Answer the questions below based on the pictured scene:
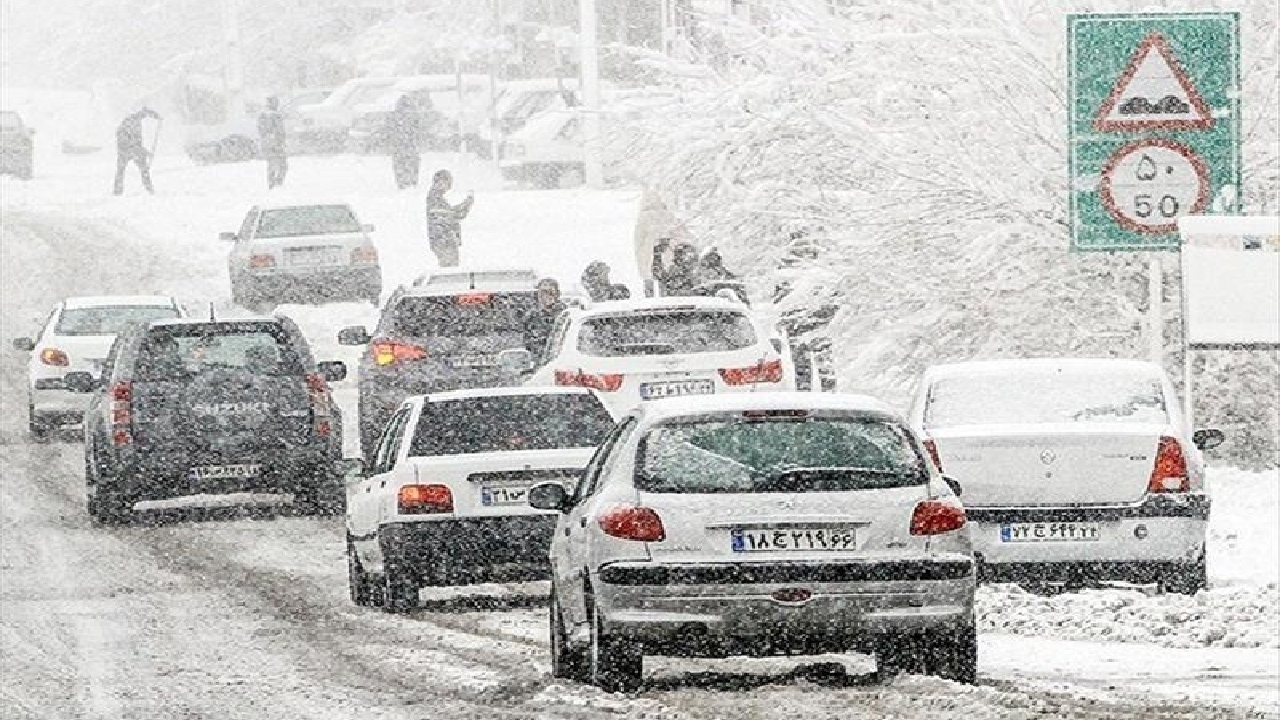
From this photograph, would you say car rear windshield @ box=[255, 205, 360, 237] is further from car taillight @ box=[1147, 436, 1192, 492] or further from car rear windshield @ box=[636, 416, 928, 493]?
car rear windshield @ box=[636, 416, 928, 493]

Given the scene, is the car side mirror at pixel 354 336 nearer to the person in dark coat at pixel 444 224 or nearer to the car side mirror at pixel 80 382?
the car side mirror at pixel 80 382

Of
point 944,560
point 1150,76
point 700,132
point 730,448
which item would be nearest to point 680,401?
point 730,448

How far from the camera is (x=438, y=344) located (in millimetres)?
26391

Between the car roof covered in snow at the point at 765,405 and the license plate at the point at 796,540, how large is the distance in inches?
23.8

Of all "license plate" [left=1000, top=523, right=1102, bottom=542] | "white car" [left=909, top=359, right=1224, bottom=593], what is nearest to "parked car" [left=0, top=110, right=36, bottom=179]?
"white car" [left=909, top=359, right=1224, bottom=593]

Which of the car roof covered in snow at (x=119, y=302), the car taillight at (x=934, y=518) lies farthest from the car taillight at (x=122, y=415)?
the car taillight at (x=934, y=518)

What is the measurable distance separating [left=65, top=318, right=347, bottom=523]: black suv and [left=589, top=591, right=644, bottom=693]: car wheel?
10545 mm

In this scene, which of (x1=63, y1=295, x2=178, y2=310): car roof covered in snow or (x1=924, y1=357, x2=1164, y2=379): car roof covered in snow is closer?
(x1=924, y1=357, x2=1164, y2=379): car roof covered in snow

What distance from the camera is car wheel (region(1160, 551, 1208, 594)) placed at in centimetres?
1705

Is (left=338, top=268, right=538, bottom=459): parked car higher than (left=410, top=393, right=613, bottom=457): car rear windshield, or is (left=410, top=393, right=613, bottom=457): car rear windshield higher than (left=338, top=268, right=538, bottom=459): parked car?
(left=410, top=393, right=613, bottom=457): car rear windshield

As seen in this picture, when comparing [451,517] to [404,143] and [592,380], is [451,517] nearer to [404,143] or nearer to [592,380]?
[592,380]

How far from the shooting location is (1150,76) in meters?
19.0

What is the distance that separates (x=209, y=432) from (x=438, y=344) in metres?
2.96

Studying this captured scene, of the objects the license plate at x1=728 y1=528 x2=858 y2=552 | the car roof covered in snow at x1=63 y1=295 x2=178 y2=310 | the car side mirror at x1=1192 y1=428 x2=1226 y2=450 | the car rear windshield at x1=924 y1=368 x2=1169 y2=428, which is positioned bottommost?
the car roof covered in snow at x1=63 y1=295 x2=178 y2=310
